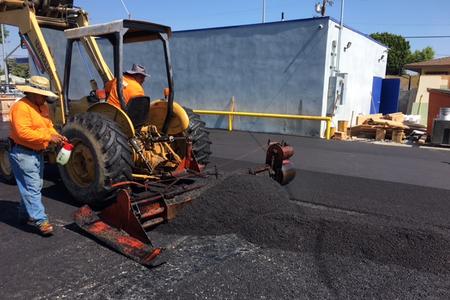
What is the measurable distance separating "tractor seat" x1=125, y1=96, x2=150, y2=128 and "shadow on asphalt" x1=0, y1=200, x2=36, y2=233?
177 centimetres

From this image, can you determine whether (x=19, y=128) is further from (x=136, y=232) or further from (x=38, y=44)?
(x=38, y=44)

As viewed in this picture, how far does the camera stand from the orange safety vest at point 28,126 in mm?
4156

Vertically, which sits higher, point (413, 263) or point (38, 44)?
point (38, 44)

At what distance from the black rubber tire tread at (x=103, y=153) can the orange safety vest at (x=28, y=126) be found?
57 centimetres

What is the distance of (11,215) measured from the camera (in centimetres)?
500

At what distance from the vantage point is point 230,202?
4.70m

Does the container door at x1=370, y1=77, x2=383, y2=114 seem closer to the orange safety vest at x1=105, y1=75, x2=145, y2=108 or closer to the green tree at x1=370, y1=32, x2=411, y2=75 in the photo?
the orange safety vest at x1=105, y1=75, x2=145, y2=108

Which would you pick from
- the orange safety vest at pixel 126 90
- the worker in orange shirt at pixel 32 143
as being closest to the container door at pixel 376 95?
the orange safety vest at pixel 126 90

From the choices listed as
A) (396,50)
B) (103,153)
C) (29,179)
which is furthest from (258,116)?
(396,50)

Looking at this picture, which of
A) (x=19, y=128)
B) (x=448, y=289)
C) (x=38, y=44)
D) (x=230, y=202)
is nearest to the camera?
(x=448, y=289)

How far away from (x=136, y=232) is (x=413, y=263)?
2597 mm

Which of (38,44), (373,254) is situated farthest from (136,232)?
(38,44)

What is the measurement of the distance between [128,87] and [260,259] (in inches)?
113

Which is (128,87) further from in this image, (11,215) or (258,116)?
(258,116)
